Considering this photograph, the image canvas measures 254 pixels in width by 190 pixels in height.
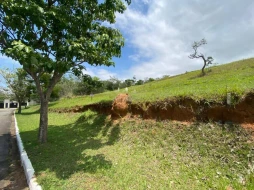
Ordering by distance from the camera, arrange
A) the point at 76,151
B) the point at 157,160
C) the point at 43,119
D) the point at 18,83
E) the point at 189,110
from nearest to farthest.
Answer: the point at 157,160 → the point at 189,110 → the point at 76,151 → the point at 43,119 → the point at 18,83

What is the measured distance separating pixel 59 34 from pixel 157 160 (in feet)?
15.4

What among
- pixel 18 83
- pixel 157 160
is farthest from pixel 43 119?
pixel 18 83

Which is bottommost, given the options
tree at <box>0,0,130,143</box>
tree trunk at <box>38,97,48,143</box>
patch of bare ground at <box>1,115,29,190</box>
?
patch of bare ground at <box>1,115,29,190</box>

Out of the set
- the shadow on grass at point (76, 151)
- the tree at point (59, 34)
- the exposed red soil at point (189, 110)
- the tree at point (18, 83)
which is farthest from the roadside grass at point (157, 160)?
the tree at point (18, 83)

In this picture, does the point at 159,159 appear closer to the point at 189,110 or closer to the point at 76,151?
the point at 189,110

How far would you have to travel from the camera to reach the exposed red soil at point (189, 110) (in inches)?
167

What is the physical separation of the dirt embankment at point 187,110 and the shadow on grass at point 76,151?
0.98m

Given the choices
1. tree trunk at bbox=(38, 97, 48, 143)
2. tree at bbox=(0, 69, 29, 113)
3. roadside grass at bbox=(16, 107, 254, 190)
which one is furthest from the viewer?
tree at bbox=(0, 69, 29, 113)

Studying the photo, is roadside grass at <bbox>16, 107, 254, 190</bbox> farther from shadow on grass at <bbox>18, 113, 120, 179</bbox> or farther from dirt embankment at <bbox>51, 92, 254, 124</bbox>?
dirt embankment at <bbox>51, 92, 254, 124</bbox>

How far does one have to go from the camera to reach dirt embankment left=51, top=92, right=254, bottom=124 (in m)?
4.28

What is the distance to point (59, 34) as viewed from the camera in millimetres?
5605

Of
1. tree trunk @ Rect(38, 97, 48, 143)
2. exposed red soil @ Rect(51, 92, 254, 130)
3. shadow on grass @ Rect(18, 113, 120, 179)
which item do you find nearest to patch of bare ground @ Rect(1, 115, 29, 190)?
shadow on grass @ Rect(18, 113, 120, 179)

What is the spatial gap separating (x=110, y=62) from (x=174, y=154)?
3952mm

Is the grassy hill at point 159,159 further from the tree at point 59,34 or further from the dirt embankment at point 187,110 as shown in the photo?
the tree at point 59,34
